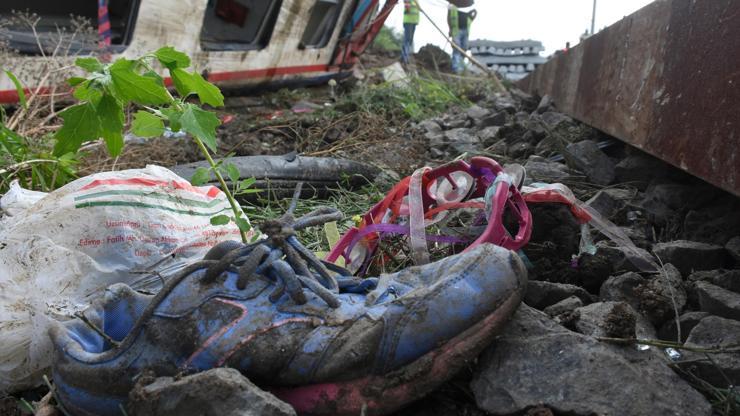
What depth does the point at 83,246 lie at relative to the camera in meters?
1.79

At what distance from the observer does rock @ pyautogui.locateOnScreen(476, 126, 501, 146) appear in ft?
13.8

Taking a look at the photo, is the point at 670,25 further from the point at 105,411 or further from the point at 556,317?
the point at 105,411

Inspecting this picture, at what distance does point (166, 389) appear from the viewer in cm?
118

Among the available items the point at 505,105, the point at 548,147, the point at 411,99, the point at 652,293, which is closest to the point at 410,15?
the point at 411,99

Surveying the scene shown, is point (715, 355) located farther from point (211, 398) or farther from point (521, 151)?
point (521, 151)

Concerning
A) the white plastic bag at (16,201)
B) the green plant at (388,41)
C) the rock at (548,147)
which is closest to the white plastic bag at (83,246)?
the white plastic bag at (16,201)

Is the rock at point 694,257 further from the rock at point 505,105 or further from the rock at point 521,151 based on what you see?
the rock at point 505,105

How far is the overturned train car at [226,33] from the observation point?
211 inches

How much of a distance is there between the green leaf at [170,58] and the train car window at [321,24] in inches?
277

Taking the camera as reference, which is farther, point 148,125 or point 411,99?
point 411,99

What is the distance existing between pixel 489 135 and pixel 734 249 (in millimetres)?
2542

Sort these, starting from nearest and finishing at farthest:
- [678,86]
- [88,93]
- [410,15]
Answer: [88,93] < [678,86] < [410,15]

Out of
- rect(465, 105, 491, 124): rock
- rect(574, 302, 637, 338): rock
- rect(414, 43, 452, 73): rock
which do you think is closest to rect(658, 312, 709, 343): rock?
rect(574, 302, 637, 338): rock

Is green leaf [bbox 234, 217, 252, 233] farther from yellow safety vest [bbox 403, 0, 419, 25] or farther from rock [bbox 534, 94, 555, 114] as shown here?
yellow safety vest [bbox 403, 0, 419, 25]
